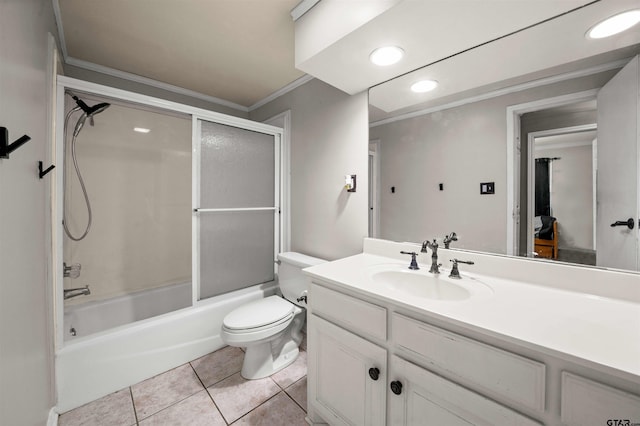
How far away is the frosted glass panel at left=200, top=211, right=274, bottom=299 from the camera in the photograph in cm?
197

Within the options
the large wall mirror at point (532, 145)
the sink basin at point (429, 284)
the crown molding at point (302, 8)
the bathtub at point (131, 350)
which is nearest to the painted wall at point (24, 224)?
the bathtub at point (131, 350)

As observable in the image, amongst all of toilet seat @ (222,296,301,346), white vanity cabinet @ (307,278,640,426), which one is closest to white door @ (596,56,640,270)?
white vanity cabinet @ (307,278,640,426)

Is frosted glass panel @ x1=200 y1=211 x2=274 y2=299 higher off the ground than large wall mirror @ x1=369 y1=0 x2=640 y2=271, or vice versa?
large wall mirror @ x1=369 y1=0 x2=640 y2=271

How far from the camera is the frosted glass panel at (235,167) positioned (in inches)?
76.7

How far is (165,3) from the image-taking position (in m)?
1.32

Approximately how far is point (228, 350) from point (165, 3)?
2.35 metres

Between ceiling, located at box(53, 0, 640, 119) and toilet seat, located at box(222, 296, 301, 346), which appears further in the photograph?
toilet seat, located at box(222, 296, 301, 346)

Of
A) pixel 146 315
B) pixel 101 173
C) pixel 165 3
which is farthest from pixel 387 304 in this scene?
pixel 101 173

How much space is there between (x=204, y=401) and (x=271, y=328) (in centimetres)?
54

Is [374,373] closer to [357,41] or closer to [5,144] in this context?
[5,144]

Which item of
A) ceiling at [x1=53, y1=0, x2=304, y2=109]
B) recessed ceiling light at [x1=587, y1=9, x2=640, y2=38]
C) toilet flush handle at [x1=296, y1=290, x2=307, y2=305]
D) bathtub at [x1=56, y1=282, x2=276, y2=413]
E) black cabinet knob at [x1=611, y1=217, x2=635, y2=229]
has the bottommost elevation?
bathtub at [x1=56, y1=282, x2=276, y2=413]

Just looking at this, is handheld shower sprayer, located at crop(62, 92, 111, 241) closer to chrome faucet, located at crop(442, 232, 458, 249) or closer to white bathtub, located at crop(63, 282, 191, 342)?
white bathtub, located at crop(63, 282, 191, 342)

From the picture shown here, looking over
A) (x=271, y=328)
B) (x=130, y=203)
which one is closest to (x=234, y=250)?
(x=271, y=328)

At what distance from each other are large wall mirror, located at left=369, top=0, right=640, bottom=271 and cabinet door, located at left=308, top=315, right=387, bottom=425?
2.37ft
